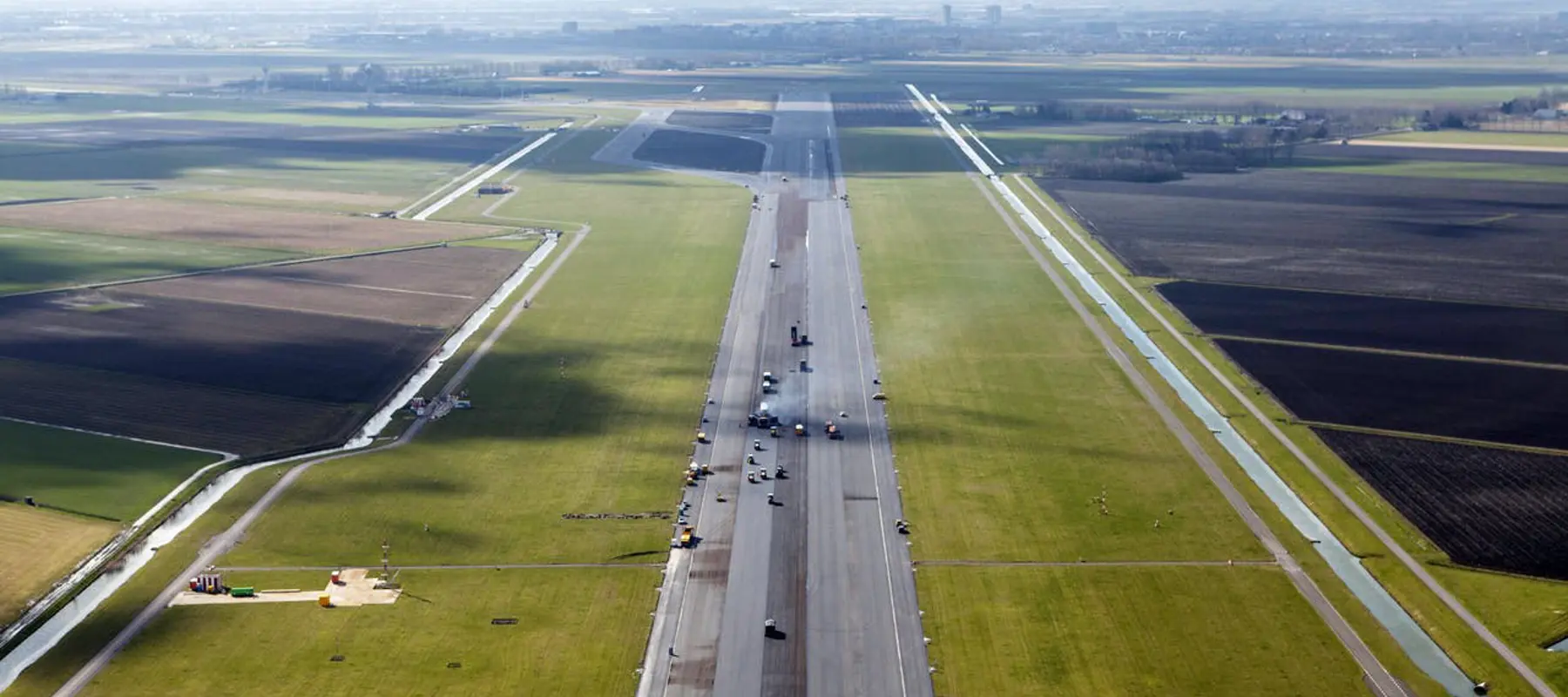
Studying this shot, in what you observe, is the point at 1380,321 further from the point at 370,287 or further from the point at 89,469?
the point at 89,469

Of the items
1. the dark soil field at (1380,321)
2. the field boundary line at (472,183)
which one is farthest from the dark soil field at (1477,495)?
A: the field boundary line at (472,183)

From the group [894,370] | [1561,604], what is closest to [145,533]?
[894,370]

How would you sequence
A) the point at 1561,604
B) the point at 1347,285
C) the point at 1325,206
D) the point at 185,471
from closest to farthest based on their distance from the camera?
the point at 1561,604 → the point at 185,471 → the point at 1347,285 → the point at 1325,206

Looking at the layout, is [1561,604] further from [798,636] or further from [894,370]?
[894,370]

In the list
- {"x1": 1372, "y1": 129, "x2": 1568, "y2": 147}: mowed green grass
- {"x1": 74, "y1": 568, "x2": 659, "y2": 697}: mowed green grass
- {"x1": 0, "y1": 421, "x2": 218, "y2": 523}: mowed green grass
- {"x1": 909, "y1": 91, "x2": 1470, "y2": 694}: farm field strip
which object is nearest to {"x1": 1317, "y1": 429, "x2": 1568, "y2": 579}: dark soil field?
{"x1": 909, "y1": 91, "x2": 1470, "y2": 694}: farm field strip

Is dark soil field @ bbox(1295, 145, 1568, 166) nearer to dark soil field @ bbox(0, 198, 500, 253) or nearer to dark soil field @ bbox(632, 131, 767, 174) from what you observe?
dark soil field @ bbox(632, 131, 767, 174)

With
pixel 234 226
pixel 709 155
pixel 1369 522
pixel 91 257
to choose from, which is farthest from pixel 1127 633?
pixel 709 155
